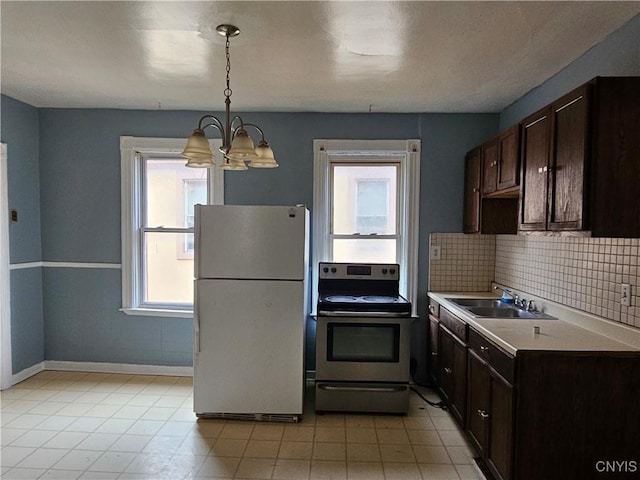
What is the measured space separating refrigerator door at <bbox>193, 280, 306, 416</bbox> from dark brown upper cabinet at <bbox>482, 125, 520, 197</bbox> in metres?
1.55

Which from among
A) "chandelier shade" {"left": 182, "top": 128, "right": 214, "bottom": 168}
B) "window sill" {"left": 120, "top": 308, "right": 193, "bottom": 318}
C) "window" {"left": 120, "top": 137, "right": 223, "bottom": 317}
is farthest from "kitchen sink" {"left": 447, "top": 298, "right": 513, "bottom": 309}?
"window sill" {"left": 120, "top": 308, "right": 193, "bottom": 318}

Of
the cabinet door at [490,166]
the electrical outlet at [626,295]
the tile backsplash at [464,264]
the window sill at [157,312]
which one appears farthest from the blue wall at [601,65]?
the window sill at [157,312]

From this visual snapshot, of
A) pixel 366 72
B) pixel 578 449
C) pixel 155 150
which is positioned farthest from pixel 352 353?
pixel 155 150

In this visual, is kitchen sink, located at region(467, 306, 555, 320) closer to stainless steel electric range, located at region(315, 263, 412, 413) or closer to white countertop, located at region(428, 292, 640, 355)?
white countertop, located at region(428, 292, 640, 355)

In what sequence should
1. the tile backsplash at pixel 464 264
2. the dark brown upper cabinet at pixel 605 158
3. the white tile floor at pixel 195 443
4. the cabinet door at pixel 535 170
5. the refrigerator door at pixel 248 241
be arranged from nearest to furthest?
the dark brown upper cabinet at pixel 605 158 → the cabinet door at pixel 535 170 → the white tile floor at pixel 195 443 → the refrigerator door at pixel 248 241 → the tile backsplash at pixel 464 264

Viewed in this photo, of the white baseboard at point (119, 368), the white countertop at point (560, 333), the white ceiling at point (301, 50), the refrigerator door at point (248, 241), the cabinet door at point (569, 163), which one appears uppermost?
the white ceiling at point (301, 50)

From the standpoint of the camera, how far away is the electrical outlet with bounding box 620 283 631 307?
6.00 ft

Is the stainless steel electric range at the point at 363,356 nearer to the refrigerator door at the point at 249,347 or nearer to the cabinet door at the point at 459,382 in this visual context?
the refrigerator door at the point at 249,347

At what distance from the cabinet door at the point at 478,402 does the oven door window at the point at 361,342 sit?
2.06 ft

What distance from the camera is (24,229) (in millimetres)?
3377

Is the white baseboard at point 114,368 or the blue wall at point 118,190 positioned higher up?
the blue wall at point 118,190

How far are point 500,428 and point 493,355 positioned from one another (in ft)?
1.14

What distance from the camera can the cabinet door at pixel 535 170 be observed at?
2059 mm

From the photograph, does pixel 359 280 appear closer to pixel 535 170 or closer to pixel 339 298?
pixel 339 298
